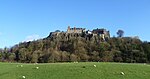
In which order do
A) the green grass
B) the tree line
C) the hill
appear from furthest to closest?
the hill < the tree line < the green grass

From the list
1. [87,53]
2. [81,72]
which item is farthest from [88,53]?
[81,72]

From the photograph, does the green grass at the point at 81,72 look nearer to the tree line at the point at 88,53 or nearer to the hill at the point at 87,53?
the hill at the point at 87,53

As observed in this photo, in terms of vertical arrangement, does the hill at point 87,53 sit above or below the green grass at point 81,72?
above

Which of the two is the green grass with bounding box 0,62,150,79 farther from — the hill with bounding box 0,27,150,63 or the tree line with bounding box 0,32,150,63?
the tree line with bounding box 0,32,150,63

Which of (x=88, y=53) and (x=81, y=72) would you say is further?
(x=88, y=53)

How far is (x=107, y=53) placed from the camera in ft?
353

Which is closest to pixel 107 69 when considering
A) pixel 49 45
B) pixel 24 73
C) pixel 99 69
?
pixel 99 69

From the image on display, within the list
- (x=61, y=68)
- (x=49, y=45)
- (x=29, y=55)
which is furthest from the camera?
(x=49, y=45)

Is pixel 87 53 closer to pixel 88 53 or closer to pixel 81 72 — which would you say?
pixel 88 53

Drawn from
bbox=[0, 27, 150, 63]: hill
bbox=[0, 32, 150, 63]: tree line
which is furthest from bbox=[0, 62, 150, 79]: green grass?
bbox=[0, 32, 150, 63]: tree line

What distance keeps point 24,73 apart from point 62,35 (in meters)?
166

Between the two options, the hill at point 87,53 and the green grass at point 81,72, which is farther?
the hill at point 87,53

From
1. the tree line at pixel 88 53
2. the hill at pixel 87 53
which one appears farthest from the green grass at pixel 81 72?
the tree line at pixel 88 53

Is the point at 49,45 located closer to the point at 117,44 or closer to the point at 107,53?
the point at 117,44
